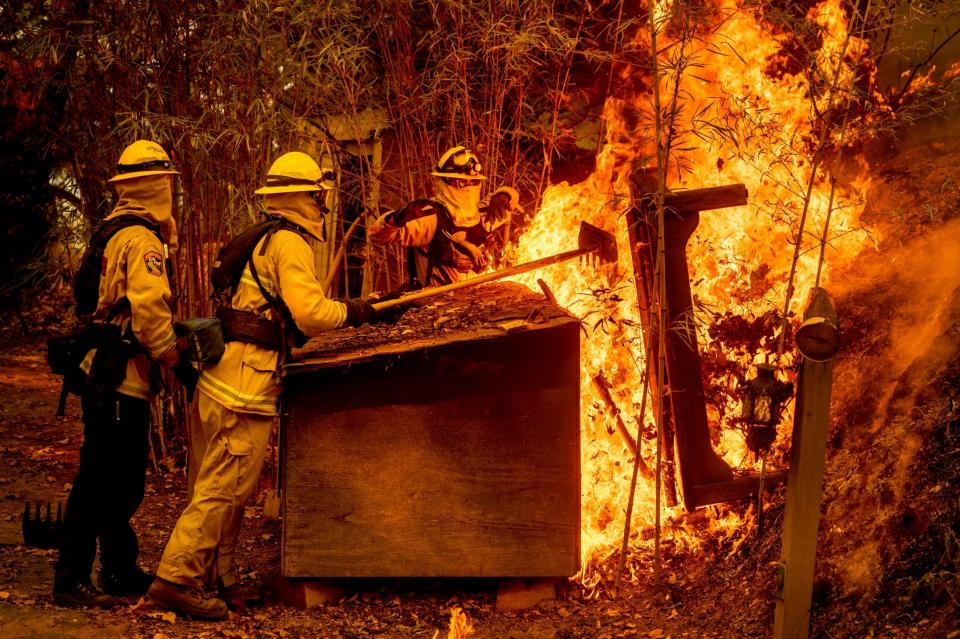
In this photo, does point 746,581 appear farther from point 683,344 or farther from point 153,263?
point 153,263

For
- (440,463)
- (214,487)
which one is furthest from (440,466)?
(214,487)

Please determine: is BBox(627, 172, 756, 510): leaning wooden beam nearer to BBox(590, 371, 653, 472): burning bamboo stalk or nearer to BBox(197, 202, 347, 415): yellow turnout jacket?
BBox(590, 371, 653, 472): burning bamboo stalk

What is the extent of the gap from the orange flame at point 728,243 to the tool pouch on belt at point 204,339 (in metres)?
2.09

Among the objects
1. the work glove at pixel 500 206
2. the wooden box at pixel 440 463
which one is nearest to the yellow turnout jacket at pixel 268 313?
the wooden box at pixel 440 463

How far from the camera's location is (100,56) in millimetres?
7082

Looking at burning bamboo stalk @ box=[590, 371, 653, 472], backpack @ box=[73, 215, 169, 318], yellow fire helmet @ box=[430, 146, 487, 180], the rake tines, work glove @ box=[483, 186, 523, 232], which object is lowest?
the rake tines

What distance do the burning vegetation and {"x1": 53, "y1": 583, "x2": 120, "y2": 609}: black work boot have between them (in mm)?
1715

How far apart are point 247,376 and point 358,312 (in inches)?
24.7

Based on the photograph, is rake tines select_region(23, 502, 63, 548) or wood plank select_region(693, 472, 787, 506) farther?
rake tines select_region(23, 502, 63, 548)

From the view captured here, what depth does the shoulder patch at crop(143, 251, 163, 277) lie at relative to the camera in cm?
477

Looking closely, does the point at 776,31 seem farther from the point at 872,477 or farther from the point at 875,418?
the point at 872,477

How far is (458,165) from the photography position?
6.16 metres

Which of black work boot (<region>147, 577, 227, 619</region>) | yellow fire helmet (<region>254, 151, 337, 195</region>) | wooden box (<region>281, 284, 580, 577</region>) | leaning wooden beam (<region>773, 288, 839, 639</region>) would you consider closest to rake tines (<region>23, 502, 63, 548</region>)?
black work boot (<region>147, 577, 227, 619</region>)

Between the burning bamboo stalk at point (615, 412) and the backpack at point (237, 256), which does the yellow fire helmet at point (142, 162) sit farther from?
the burning bamboo stalk at point (615, 412)
